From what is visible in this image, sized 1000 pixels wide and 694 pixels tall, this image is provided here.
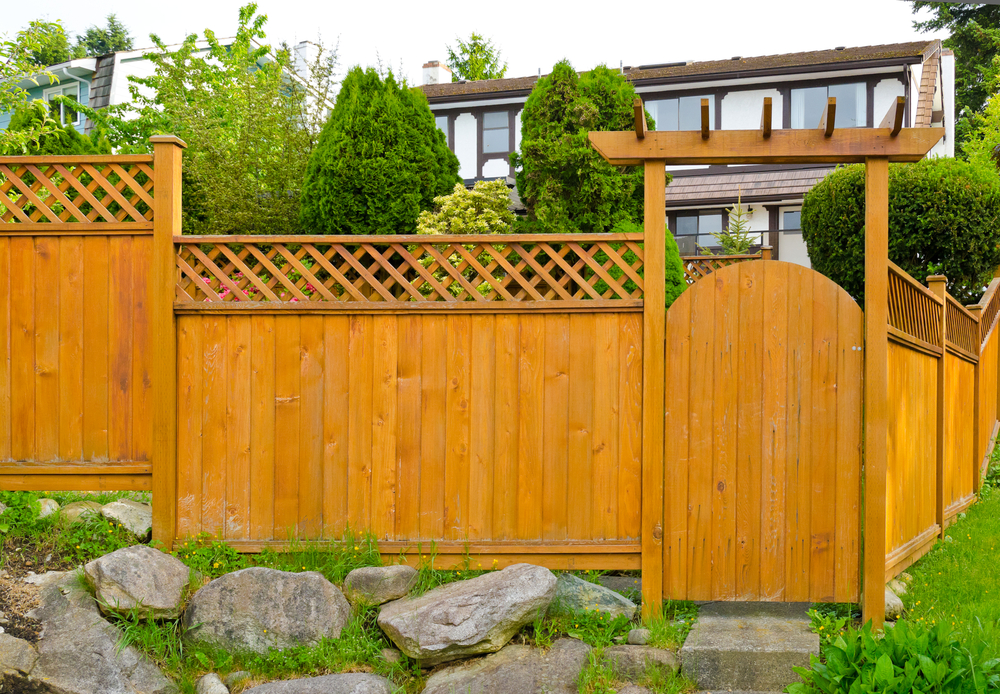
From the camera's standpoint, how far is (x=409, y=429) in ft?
15.1

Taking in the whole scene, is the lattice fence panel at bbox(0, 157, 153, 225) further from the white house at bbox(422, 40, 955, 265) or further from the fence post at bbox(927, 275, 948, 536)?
the white house at bbox(422, 40, 955, 265)

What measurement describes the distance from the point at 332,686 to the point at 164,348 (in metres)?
2.20

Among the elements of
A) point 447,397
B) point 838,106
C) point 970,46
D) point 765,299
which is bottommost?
point 447,397

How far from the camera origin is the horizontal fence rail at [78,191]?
15.4 ft

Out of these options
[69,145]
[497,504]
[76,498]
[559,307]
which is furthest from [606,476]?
[69,145]

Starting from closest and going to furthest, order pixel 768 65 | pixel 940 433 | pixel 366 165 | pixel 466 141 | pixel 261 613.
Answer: pixel 261 613 < pixel 940 433 < pixel 366 165 < pixel 768 65 < pixel 466 141

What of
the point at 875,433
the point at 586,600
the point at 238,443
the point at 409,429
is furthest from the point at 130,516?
the point at 875,433

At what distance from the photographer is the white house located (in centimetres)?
1873

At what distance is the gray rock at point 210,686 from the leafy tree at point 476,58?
28907mm

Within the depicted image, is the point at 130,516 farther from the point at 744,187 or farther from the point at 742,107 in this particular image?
the point at 742,107

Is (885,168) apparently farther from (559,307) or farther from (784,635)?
(784,635)

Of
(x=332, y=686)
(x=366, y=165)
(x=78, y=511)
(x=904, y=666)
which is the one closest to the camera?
(x=904, y=666)

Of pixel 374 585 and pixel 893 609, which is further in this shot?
pixel 893 609

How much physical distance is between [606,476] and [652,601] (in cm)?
74
